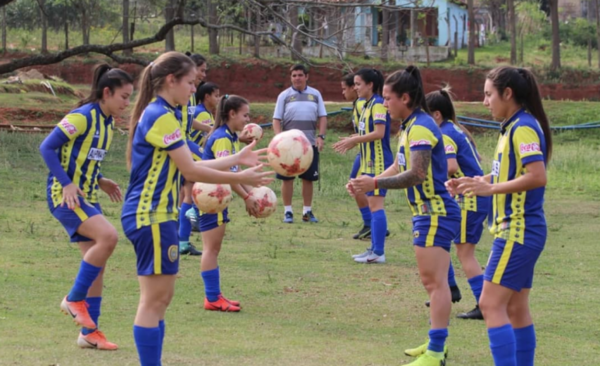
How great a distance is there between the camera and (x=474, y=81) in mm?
42875

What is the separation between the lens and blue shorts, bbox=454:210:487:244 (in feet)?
24.6

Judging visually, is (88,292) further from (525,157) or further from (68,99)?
A: (68,99)

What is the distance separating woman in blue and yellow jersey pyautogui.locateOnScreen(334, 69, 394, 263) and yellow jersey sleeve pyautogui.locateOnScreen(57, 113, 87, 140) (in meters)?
4.55

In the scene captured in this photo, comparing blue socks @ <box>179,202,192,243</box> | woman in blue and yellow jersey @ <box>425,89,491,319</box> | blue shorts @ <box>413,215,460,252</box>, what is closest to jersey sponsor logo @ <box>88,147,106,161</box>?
blue shorts @ <box>413,215,460,252</box>

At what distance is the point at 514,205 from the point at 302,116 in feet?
30.3

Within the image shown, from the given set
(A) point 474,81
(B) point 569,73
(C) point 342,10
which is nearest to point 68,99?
(C) point 342,10

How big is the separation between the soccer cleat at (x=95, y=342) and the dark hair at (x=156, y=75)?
63.0 inches

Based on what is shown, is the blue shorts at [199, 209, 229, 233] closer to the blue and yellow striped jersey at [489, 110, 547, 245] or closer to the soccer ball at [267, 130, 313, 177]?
the soccer ball at [267, 130, 313, 177]

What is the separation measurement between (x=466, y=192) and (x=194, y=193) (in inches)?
97.5

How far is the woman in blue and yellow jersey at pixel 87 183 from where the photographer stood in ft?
20.9

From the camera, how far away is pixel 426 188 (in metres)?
6.19

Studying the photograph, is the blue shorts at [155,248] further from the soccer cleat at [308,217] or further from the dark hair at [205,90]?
the soccer cleat at [308,217]

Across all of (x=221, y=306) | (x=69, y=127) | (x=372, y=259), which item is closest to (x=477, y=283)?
(x=221, y=306)

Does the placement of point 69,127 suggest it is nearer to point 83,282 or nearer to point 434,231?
point 83,282
